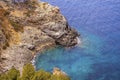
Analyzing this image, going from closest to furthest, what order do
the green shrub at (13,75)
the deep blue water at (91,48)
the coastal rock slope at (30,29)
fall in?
the green shrub at (13,75) < the deep blue water at (91,48) < the coastal rock slope at (30,29)

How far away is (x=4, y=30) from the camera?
66.8m

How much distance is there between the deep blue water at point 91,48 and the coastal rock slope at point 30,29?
3094mm

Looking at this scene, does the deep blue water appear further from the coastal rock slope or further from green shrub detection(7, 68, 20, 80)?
green shrub detection(7, 68, 20, 80)

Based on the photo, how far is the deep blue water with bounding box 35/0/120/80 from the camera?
201 feet

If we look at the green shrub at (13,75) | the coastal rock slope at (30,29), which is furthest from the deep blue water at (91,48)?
the green shrub at (13,75)

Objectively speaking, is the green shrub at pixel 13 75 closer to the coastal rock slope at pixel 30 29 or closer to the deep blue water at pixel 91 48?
the deep blue water at pixel 91 48

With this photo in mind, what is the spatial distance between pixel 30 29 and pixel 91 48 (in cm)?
1654

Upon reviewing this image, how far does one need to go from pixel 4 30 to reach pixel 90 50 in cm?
2184

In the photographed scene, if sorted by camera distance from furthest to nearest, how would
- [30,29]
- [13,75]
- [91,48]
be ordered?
[30,29]
[91,48]
[13,75]

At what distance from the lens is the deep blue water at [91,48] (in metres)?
61.2

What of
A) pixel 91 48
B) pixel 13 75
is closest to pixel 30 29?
pixel 91 48

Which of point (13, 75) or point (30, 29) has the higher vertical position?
point (30, 29)

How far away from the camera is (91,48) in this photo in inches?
2790

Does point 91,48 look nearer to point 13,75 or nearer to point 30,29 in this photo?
point 30,29
